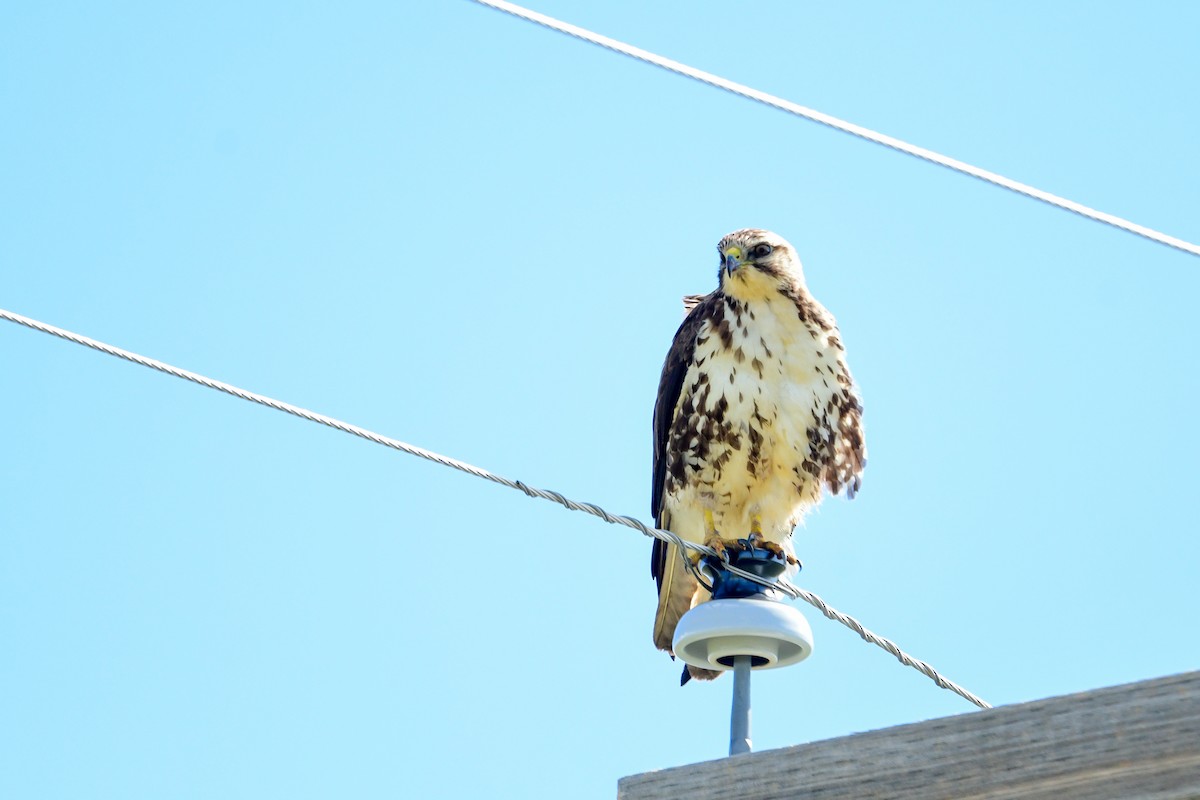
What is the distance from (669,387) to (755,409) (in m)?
0.54

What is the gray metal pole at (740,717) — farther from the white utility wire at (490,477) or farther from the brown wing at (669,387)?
the brown wing at (669,387)

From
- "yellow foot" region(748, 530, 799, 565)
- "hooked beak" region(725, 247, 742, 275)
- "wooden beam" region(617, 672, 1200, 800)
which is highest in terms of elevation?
"hooked beak" region(725, 247, 742, 275)

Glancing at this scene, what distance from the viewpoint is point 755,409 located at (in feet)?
19.8

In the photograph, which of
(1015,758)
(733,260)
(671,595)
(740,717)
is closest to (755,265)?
(733,260)

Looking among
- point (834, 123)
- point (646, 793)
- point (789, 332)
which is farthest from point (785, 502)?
point (646, 793)

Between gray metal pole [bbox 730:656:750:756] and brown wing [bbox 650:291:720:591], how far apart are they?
377 centimetres

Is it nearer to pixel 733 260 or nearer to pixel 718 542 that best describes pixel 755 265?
pixel 733 260

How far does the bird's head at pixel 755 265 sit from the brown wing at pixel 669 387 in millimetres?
143

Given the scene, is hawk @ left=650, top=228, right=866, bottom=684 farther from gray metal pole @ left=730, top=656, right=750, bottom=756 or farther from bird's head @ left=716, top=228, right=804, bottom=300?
gray metal pole @ left=730, top=656, right=750, bottom=756

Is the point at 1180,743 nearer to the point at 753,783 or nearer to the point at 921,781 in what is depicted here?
the point at 921,781

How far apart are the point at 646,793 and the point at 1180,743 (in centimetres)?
66

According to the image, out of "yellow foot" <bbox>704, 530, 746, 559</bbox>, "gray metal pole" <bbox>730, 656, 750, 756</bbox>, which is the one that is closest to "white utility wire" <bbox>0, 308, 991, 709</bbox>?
"gray metal pole" <bbox>730, 656, 750, 756</bbox>

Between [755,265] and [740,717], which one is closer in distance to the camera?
[740,717]

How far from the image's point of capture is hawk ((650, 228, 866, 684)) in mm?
6066
